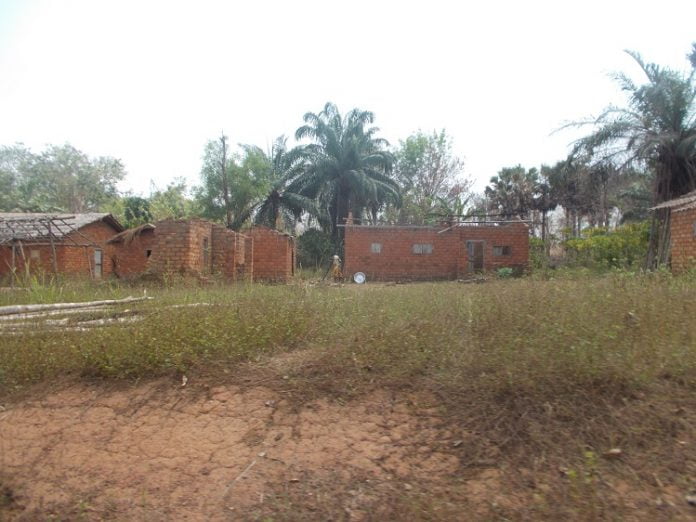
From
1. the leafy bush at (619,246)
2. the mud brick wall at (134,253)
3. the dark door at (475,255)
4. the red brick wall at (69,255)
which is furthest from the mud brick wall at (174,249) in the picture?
the dark door at (475,255)

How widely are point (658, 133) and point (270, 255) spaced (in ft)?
39.2

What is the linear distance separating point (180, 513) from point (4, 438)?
1.66 m

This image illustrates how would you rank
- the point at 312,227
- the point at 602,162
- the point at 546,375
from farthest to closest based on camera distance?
the point at 312,227 → the point at 602,162 → the point at 546,375

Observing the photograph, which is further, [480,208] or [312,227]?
[480,208]

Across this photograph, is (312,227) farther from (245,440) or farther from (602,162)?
(245,440)

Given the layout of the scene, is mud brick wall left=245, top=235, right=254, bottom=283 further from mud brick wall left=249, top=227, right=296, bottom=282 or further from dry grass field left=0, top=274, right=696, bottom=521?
dry grass field left=0, top=274, right=696, bottom=521

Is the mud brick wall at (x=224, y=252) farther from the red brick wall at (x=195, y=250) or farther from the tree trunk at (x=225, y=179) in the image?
the tree trunk at (x=225, y=179)

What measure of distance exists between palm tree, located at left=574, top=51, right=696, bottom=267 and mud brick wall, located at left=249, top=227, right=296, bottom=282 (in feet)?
32.9

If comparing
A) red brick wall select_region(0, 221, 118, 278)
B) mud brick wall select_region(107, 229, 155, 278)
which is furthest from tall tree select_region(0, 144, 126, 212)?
mud brick wall select_region(107, 229, 155, 278)

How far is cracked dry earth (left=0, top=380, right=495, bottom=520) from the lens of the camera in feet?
8.39

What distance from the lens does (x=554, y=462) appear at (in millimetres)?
2488

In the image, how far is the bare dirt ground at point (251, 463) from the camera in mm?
2387

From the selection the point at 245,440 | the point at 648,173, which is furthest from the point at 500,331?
the point at 648,173

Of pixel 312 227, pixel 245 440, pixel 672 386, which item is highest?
pixel 312 227
